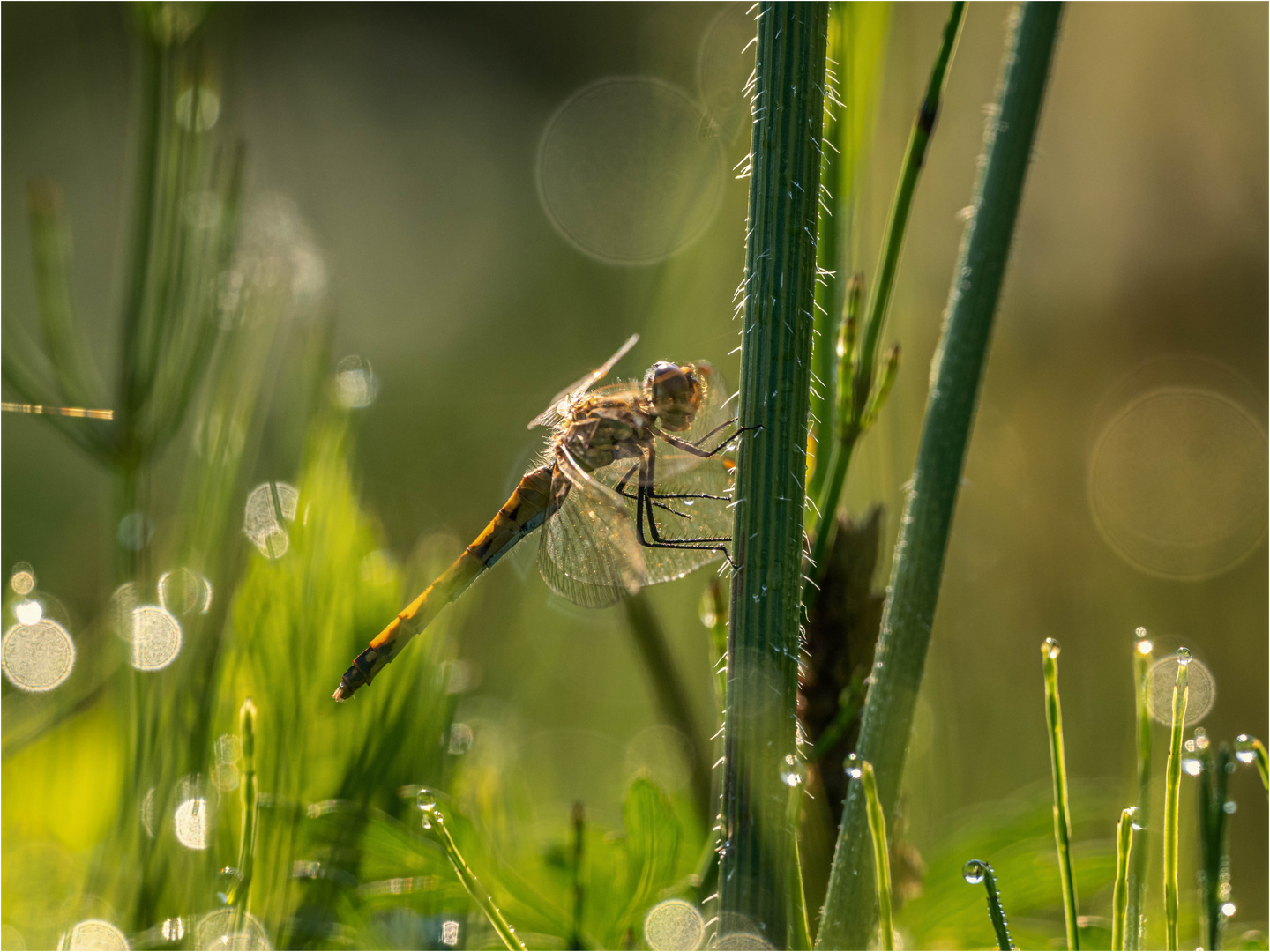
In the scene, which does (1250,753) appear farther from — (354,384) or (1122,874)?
(354,384)

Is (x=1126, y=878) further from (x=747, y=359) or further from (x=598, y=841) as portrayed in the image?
(x=598, y=841)

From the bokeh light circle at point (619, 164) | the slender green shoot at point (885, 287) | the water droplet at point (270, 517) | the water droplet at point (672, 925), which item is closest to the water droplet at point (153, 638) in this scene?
the water droplet at point (270, 517)

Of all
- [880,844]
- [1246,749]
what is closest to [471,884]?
[880,844]

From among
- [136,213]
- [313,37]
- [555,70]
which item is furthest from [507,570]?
[313,37]

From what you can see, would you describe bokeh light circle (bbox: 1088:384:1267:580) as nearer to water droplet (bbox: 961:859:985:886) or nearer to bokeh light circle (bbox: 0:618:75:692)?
water droplet (bbox: 961:859:985:886)

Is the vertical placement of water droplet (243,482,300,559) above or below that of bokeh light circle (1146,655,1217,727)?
above

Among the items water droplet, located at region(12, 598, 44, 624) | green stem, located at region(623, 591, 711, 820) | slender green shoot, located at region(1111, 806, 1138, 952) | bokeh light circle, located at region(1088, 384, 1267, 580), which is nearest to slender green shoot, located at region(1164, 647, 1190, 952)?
slender green shoot, located at region(1111, 806, 1138, 952)
